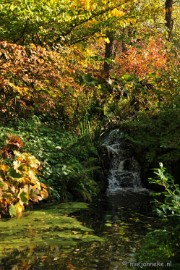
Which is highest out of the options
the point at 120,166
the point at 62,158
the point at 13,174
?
the point at 62,158

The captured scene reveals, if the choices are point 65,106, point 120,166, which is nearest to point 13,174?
point 120,166

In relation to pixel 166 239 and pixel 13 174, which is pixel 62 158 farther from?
pixel 166 239

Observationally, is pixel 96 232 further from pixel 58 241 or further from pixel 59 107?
pixel 59 107

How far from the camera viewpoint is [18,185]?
705 cm

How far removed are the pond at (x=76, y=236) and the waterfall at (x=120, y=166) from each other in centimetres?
261

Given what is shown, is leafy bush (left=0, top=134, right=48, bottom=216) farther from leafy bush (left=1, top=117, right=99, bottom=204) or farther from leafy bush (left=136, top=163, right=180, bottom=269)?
leafy bush (left=136, top=163, right=180, bottom=269)

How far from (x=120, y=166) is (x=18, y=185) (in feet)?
15.5

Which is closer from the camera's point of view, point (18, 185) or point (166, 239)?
point (166, 239)

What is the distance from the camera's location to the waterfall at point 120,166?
35.3 ft

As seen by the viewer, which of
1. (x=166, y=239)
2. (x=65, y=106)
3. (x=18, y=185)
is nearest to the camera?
(x=166, y=239)

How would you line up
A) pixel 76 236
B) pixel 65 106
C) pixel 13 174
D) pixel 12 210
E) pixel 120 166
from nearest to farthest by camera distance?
1. pixel 76 236
2. pixel 12 210
3. pixel 13 174
4. pixel 120 166
5. pixel 65 106

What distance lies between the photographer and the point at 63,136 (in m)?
10.8

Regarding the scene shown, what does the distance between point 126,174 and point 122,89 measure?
4040 millimetres

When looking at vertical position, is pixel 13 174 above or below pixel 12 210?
above
